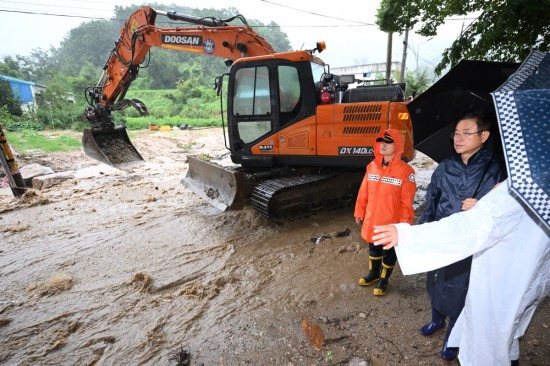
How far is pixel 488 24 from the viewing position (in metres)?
3.69

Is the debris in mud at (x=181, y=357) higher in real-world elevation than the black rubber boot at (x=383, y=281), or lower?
lower

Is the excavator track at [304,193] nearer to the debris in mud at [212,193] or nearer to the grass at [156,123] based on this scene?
the debris in mud at [212,193]

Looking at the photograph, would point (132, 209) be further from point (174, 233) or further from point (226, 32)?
point (226, 32)

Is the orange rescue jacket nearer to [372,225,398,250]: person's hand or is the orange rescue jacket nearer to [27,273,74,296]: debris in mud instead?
[372,225,398,250]: person's hand

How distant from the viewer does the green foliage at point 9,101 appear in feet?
63.9

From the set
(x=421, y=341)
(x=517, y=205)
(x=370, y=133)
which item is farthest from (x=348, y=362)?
(x=370, y=133)

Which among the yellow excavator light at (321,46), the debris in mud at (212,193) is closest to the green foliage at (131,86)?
the yellow excavator light at (321,46)

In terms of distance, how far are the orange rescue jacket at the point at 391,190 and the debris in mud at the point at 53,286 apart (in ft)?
10.4

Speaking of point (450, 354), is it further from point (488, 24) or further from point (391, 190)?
point (488, 24)

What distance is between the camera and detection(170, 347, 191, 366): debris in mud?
2.28 meters

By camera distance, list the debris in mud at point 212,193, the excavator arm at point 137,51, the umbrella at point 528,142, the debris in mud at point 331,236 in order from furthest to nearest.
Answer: the excavator arm at point 137,51
the debris in mud at point 212,193
the debris in mud at point 331,236
the umbrella at point 528,142

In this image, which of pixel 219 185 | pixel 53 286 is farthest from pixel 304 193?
pixel 53 286

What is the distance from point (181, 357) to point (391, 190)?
2108mm

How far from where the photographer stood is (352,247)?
3.84 metres
